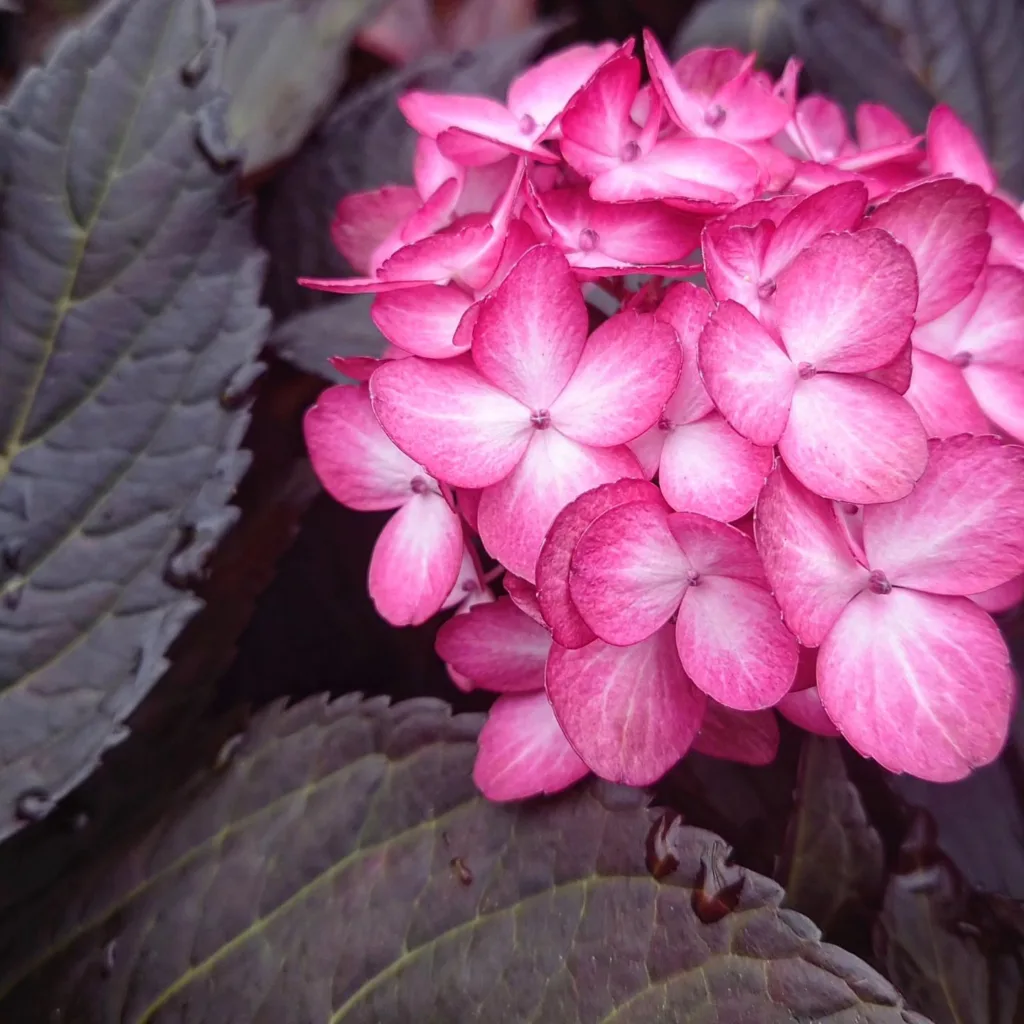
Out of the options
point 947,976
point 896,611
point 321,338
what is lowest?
point 947,976

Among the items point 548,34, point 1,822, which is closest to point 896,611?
point 1,822

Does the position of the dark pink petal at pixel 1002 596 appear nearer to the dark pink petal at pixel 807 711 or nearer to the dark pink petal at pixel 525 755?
the dark pink petal at pixel 807 711

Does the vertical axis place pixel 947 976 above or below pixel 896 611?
below

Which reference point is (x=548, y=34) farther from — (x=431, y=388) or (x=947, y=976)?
(x=947, y=976)

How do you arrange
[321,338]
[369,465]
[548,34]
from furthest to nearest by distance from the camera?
1. [548,34]
2. [321,338]
3. [369,465]

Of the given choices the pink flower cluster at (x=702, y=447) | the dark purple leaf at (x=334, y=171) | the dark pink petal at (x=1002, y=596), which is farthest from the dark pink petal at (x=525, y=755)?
the dark purple leaf at (x=334, y=171)

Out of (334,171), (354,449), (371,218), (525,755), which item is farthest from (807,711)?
(334,171)
